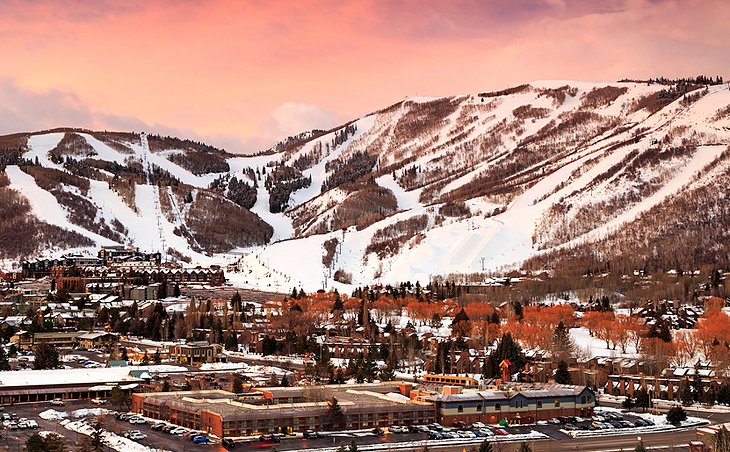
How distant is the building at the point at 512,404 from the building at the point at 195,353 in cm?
2706

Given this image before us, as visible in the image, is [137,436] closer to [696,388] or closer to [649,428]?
[649,428]

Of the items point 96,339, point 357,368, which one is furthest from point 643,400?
point 96,339

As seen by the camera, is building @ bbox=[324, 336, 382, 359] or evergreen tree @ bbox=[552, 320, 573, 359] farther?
building @ bbox=[324, 336, 382, 359]

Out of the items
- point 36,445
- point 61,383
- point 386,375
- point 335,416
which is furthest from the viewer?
point 386,375

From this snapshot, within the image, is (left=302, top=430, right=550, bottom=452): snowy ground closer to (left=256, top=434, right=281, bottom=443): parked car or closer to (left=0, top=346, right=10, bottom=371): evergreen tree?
(left=256, top=434, right=281, bottom=443): parked car

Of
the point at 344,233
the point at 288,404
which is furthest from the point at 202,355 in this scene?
the point at 344,233

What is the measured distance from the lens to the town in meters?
48.9

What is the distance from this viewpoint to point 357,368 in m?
66.6

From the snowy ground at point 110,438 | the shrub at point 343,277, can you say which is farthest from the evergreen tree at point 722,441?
the shrub at point 343,277

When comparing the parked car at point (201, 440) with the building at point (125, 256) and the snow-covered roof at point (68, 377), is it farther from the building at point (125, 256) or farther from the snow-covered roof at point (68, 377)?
the building at point (125, 256)

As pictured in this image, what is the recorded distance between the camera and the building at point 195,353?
75.7 metres

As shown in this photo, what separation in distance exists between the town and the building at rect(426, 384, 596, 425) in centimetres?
7

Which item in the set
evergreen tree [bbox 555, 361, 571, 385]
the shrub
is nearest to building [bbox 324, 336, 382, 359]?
evergreen tree [bbox 555, 361, 571, 385]

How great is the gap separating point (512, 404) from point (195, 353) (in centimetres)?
3025
